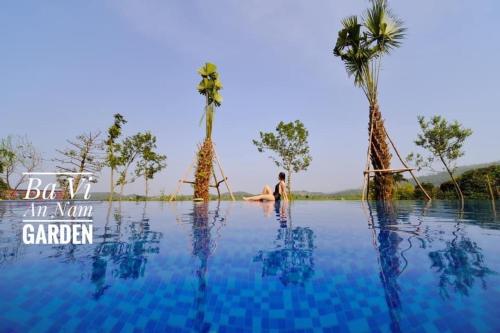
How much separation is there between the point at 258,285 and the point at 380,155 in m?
13.5

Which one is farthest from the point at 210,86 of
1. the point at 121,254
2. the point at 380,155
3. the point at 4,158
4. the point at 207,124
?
the point at 4,158

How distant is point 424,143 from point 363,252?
2267 centimetres

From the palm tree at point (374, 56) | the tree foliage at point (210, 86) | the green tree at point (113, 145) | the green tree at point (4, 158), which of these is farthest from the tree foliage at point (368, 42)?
the green tree at point (4, 158)

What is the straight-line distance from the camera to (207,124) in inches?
714

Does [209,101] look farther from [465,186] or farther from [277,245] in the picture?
[465,186]

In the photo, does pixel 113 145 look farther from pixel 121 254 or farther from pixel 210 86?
pixel 121 254

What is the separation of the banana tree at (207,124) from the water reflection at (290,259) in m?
13.0

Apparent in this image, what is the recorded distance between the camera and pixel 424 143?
2211 centimetres

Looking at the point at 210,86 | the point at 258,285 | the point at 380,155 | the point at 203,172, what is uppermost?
the point at 210,86

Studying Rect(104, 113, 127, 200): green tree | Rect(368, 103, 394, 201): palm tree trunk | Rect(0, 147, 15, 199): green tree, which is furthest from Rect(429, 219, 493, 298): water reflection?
Rect(0, 147, 15, 199): green tree

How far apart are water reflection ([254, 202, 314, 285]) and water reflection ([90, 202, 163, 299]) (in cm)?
170

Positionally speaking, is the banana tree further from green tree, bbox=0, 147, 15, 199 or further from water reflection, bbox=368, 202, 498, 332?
green tree, bbox=0, 147, 15, 199

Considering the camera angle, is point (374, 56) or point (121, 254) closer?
point (121, 254)

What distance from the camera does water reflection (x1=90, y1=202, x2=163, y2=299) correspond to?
3.34 meters
